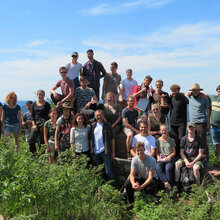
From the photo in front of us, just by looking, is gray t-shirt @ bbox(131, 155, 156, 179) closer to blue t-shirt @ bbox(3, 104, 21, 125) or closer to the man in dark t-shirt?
the man in dark t-shirt

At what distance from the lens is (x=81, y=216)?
491cm

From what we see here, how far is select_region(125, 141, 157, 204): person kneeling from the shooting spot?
606cm

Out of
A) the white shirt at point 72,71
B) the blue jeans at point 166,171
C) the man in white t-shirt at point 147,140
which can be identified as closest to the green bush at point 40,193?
the blue jeans at point 166,171

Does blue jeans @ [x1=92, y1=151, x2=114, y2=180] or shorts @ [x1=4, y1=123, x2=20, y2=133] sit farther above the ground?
shorts @ [x1=4, y1=123, x2=20, y2=133]

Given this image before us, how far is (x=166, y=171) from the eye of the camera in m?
6.71

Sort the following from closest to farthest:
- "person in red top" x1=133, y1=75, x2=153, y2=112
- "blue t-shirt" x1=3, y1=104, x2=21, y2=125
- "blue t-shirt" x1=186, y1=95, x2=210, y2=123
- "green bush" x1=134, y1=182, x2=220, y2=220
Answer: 1. "green bush" x1=134, y1=182, x2=220, y2=220
2. "blue t-shirt" x1=186, y1=95, x2=210, y2=123
3. "person in red top" x1=133, y1=75, x2=153, y2=112
4. "blue t-shirt" x1=3, y1=104, x2=21, y2=125

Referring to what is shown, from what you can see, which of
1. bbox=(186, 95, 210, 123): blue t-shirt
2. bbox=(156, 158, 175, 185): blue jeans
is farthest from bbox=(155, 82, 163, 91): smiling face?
bbox=(156, 158, 175, 185): blue jeans

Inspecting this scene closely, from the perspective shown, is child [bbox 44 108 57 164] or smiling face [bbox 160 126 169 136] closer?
smiling face [bbox 160 126 169 136]

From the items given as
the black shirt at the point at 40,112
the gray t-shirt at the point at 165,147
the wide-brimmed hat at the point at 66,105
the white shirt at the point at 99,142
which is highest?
the wide-brimmed hat at the point at 66,105

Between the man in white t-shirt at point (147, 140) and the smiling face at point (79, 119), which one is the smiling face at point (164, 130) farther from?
the smiling face at point (79, 119)

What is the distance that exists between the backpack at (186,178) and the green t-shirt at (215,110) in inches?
70.5

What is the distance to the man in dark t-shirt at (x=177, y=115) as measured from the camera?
7.64 metres

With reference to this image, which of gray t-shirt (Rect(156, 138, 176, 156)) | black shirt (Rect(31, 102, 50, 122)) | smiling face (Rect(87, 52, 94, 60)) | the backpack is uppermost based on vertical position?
smiling face (Rect(87, 52, 94, 60))

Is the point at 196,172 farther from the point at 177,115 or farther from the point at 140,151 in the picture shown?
the point at 177,115
